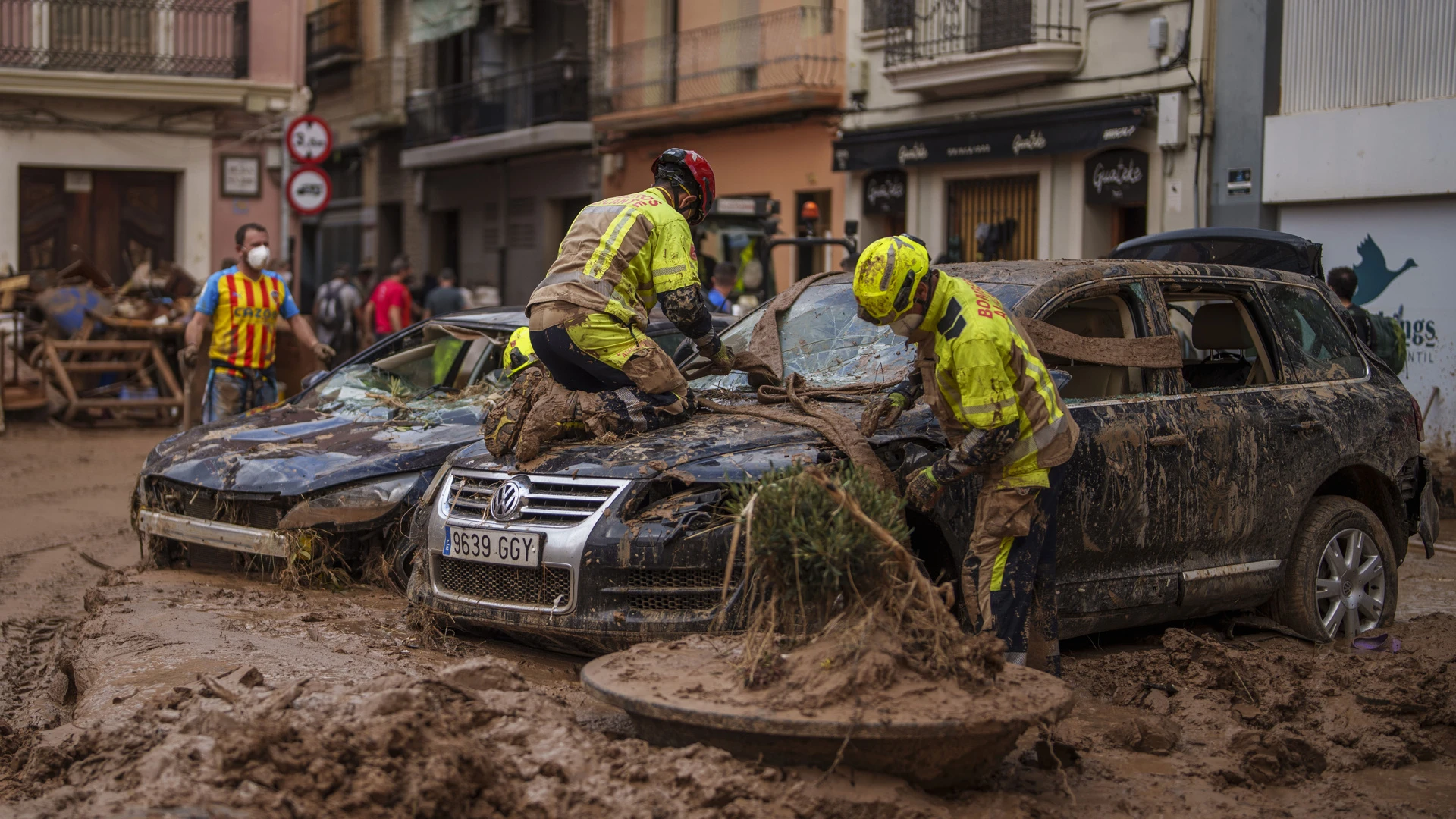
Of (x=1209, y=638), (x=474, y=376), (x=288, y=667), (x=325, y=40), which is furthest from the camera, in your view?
(x=325, y=40)

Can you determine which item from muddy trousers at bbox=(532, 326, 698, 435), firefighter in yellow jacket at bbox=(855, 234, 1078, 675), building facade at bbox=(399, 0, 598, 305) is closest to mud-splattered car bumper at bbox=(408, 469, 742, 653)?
muddy trousers at bbox=(532, 326, 698, 435)

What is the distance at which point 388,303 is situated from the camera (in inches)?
742

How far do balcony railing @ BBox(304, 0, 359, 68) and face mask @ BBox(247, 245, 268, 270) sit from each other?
27.6 meters

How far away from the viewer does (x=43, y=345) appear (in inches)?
663

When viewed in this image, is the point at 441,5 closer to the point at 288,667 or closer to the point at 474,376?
the point at 474,376

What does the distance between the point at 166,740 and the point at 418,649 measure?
64.9 inches

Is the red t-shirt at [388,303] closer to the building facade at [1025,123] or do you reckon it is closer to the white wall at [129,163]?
the white wall at [129,163]

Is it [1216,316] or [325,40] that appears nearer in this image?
[1216,316]

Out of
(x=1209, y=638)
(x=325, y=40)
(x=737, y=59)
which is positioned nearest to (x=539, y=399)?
(x=1209, y=638)

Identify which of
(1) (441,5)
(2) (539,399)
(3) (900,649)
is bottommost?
(3) (900,649)

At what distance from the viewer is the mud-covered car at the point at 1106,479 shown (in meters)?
5.02

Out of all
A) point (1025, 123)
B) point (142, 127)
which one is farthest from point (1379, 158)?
point (142, 127)

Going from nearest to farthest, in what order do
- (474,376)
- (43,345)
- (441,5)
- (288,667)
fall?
(288,667) → (474,376) → (43,345) → (441,5)

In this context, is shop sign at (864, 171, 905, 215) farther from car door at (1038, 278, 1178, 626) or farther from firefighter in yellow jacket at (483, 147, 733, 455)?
firefighter in yellow jacket at (483, 147, 733, 455)
